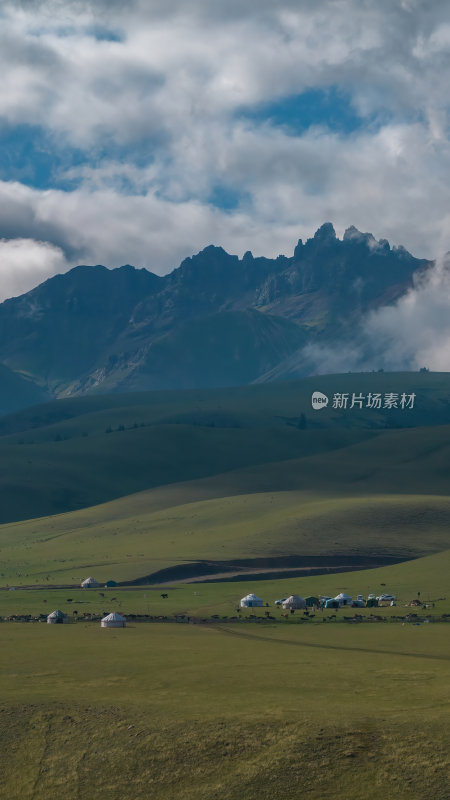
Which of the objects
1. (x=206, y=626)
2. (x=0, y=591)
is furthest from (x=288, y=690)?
(x=0, y=591)

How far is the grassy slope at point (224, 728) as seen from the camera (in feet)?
187

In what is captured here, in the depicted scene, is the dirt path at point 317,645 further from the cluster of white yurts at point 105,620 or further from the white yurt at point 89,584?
the white yurt at point 89,584

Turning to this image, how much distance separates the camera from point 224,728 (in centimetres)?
6206

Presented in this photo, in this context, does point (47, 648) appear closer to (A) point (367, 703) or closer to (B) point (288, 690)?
(B) point (288, 690)

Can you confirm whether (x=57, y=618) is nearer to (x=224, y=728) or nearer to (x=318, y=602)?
(x=318, y=602)

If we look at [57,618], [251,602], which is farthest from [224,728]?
[251,602]

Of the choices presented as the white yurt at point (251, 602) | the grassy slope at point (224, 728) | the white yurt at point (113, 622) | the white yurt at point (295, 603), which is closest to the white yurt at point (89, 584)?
the white yurt at point (251, 602)

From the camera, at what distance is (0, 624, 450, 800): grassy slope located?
56969 mm

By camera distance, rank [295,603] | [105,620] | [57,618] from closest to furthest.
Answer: [105,620]
[57,618]
[295,603]

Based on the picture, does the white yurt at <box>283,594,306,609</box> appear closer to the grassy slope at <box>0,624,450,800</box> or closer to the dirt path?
the dirt path

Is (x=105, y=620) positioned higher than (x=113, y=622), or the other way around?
(x=105, y=620)

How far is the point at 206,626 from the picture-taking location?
116562 mm

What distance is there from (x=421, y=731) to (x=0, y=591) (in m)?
108

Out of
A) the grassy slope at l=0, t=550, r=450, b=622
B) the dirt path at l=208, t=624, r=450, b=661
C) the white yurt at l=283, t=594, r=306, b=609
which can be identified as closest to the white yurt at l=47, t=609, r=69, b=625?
the grassy slope at l=0, t=550, r=450, b=622
